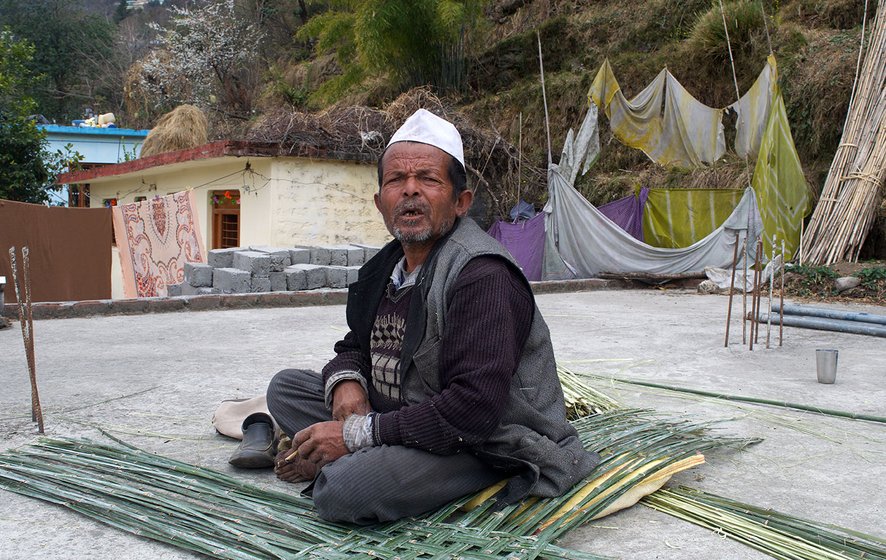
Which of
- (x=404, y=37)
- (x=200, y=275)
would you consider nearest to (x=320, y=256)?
(x=200, y=275)

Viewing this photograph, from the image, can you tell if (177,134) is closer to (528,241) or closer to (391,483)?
(528,241)

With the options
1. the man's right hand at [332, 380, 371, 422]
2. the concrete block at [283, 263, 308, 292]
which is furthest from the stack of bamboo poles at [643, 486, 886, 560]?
the concrete block at [283, 263, 308, 292]

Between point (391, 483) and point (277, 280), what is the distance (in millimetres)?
8325

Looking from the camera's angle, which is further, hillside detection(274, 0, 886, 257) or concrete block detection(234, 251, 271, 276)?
hillside detection(274, 0, 886, 257)

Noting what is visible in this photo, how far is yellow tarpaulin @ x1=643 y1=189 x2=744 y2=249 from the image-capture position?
12859 millimetres

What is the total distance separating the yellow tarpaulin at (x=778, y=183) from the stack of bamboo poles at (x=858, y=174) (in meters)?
0.61

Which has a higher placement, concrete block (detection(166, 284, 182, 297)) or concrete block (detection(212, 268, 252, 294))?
concrete block (detection(212, 268, 252, 294))

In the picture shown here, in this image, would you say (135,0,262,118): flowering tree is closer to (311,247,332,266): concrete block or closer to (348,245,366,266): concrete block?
(348,245,366,266): concrete block

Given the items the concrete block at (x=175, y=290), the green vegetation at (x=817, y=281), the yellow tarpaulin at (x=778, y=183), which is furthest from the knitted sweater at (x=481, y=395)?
the yellow tarpaulin at (x=778, y=183)

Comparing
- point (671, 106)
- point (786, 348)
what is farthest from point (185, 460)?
point (671, 106)

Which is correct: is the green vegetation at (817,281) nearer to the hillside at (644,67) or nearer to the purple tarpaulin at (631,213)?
the hillside at (644,67)

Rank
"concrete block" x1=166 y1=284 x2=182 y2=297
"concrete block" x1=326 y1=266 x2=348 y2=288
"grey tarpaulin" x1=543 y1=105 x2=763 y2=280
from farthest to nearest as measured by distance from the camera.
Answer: "grey tarpaulin" x1=543 y1=105 x2=763 y2=280
"concrete block" x1=166 y1=284 x2=182 y2=297
"concrete block" x1=326 y1=266 x2=348 y2=288

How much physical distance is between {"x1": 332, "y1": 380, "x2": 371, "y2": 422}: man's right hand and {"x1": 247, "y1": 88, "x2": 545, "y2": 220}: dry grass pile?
10646 mm

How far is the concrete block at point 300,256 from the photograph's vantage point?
35.6 feet
